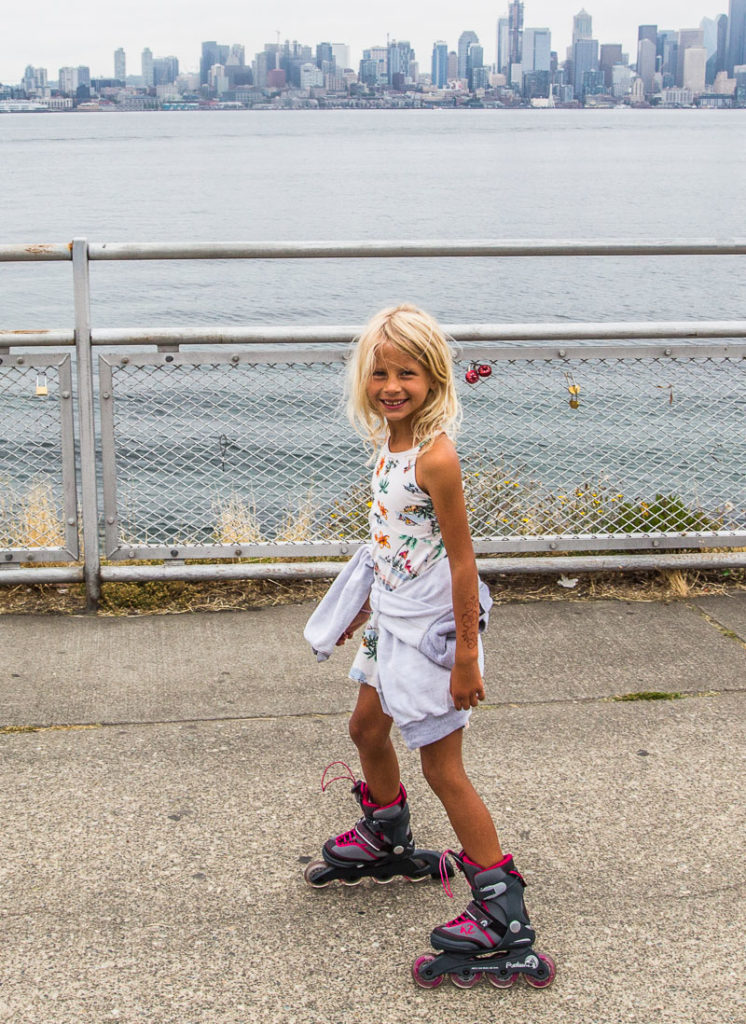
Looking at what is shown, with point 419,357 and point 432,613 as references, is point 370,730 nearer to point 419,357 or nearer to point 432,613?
point 432,613

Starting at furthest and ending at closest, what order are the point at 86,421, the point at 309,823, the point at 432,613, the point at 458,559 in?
the point at 86,421, the point at 309,823, the point at 432,613, the point at 458,559

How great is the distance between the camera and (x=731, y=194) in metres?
58.5

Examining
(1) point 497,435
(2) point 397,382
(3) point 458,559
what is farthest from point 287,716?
(1) point 497,435

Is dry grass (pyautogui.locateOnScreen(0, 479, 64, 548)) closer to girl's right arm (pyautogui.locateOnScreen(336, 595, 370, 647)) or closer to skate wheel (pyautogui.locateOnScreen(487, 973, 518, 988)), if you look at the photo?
girl's right arm (pyautogui.locateOnScreen(336, 595, 370, 647))

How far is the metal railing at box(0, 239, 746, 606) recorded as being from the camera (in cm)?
479

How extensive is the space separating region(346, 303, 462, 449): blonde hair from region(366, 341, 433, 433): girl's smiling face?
1 cm

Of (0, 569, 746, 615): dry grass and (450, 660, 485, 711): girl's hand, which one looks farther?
(0, 569, 746, 615): dry grass

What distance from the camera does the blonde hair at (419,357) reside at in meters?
2.80

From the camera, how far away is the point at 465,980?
280 cm

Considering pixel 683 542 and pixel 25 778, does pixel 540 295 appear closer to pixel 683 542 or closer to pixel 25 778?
pixel 683 542

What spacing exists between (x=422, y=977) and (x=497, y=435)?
293 centimetres

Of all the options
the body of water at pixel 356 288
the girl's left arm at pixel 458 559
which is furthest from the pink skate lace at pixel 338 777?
the body of water at pixel 356 288

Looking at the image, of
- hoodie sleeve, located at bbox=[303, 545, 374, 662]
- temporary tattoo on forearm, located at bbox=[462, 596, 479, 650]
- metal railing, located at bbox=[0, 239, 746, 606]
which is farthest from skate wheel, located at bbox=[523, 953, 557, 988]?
metal railing, located at bbox=[0, 239, 746, 606]

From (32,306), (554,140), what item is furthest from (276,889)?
(554,140)
